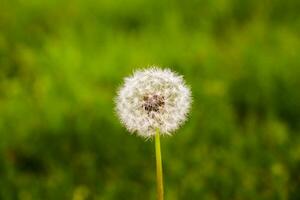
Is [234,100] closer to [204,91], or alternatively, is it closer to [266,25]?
[204,91]

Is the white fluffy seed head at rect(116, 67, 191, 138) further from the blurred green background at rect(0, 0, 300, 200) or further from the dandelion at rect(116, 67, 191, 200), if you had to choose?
the blurred green background at rect(0, 0, 300, 200)

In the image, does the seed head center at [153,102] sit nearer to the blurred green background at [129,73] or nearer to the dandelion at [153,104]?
the dandelion at [153,104]

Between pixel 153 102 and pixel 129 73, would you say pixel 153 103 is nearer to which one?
pixel 153 102

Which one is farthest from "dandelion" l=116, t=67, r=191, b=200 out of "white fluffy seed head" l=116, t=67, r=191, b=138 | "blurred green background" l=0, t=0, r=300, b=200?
"blurred green background" l=0, t=0, r=300, b=200

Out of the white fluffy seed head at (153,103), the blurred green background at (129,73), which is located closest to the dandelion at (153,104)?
the white fluffy seed head at (153,103)

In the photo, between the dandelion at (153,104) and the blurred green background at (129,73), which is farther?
the blurred green background at (129,73)

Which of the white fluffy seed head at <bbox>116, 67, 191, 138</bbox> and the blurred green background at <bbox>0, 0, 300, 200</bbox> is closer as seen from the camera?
the white fluffy seed head at <bbox>116, 67, 191, 138</bbox>

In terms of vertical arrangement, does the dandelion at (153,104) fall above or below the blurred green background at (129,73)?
below
